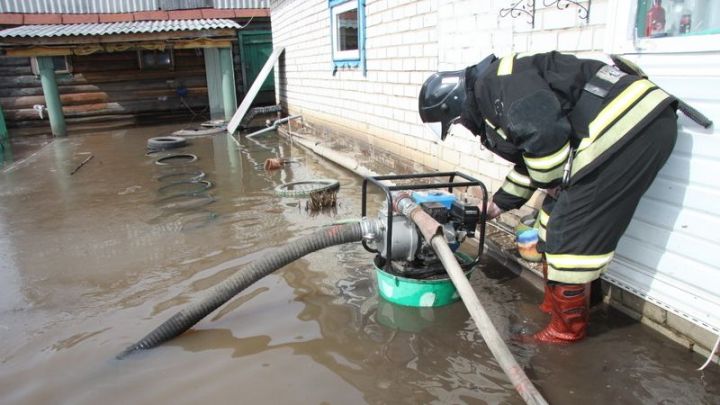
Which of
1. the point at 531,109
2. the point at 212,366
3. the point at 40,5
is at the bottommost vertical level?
the point at 212,366

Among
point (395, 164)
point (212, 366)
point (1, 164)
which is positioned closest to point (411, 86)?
point (395, 164)

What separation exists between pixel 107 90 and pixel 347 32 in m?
11.1

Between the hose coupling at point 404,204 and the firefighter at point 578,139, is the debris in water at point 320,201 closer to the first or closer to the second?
the hose coupling at point 404,204

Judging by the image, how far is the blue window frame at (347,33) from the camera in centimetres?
798

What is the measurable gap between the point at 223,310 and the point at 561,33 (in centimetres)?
326

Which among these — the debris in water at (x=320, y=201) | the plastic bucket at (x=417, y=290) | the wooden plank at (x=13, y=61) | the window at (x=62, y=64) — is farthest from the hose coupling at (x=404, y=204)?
the wooden plank at (x=13, y=61)

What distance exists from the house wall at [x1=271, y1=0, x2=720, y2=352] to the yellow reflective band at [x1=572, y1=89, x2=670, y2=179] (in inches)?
13.6

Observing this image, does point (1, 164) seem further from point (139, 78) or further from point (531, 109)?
→ point (531, 109)

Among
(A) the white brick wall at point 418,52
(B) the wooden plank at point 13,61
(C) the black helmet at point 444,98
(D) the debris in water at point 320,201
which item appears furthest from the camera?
(B) the wooden plank at point 13,61

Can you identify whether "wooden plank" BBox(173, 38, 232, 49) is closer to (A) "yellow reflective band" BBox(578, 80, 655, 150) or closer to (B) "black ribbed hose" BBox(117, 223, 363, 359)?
(B) "black ribbed hose" BBox(117, 223, 363, 359)

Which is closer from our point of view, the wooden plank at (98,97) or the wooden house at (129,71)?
the wooden house at (129,71)

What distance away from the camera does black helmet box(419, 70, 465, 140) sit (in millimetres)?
2986

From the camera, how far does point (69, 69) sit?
16.0m

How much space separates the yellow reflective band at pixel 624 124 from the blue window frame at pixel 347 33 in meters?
5.93
